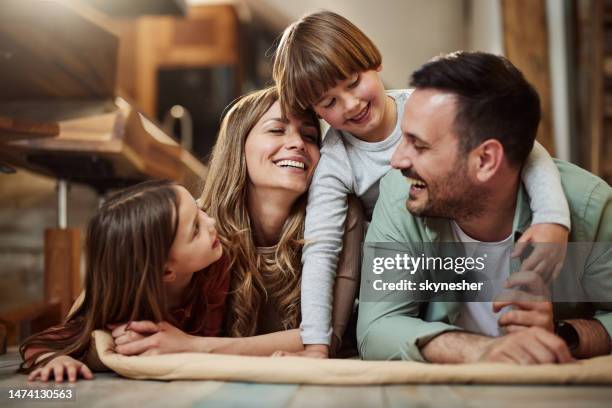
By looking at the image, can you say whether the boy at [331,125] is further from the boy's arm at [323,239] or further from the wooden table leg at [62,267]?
the wooden table leg at [62,267]

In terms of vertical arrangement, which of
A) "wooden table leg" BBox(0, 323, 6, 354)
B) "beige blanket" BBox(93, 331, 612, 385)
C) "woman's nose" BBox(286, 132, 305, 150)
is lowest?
"wooden table leg" BBox(0, 323, 6, 354)

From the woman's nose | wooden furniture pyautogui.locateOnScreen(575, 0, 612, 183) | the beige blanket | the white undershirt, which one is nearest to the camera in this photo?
the beige blanket

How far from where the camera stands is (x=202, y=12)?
5453mm

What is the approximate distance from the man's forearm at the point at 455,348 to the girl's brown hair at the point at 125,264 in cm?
57

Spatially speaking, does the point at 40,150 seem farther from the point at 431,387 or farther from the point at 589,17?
the point at 589,17

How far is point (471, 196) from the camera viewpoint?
1.34 metres

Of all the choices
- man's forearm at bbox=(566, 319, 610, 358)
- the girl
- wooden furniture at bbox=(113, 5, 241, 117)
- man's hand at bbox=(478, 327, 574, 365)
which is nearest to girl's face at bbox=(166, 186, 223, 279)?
the girl

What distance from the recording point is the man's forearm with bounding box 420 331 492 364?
117cm

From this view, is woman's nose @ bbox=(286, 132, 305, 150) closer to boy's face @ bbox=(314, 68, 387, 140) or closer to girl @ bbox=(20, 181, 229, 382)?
boy's face @ bbox=(314, 68, 387, 140)

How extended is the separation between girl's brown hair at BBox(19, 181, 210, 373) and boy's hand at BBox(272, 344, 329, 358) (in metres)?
0.28

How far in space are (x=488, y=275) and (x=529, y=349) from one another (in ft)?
1.00

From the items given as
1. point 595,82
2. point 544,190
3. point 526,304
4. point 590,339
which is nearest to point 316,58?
point 544,190

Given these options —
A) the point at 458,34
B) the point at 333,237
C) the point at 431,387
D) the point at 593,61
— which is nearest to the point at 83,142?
the point at 333,237

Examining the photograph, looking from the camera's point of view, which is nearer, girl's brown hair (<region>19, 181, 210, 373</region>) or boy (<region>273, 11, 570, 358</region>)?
girl's brown hair (<region>19, 181, 210, 373</region>)
